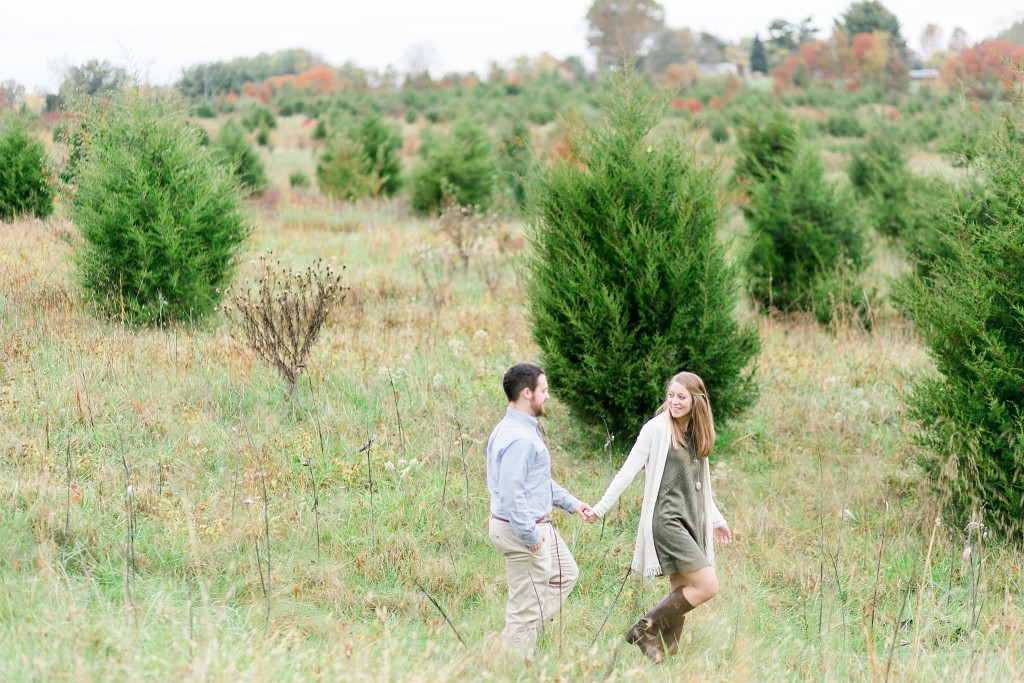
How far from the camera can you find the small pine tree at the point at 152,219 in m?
9.19

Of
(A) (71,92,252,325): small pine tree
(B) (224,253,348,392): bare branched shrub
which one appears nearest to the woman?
(B) (224,253,348,392): bare branched shrub

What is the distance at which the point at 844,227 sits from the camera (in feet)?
41.2

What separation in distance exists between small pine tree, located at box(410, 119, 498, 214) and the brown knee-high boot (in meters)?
15.8

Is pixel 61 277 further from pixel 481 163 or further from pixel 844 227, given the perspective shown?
pixel 481 163

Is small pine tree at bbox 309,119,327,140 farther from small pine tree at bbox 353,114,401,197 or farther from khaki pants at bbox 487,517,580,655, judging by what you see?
khaki pants at bbox 487,517,580,655

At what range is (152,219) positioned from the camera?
930 centimetres

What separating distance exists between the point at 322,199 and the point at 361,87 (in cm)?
3549

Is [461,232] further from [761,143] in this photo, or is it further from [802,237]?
[761,143]

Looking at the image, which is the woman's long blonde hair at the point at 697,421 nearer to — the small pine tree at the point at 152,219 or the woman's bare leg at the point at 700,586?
the woman's bare leg at the point at 700,586

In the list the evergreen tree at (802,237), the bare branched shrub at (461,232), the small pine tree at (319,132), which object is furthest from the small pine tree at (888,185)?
the small pine tree at (319,132)

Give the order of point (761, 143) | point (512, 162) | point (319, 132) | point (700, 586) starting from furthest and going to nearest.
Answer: point (319, 132), point (512, 162), point (761, 143), point (700, 586)

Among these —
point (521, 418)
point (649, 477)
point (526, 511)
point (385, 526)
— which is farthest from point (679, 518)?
point (385, 526)

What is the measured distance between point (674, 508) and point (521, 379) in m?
1.06

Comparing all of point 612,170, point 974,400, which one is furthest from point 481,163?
point 974,400
